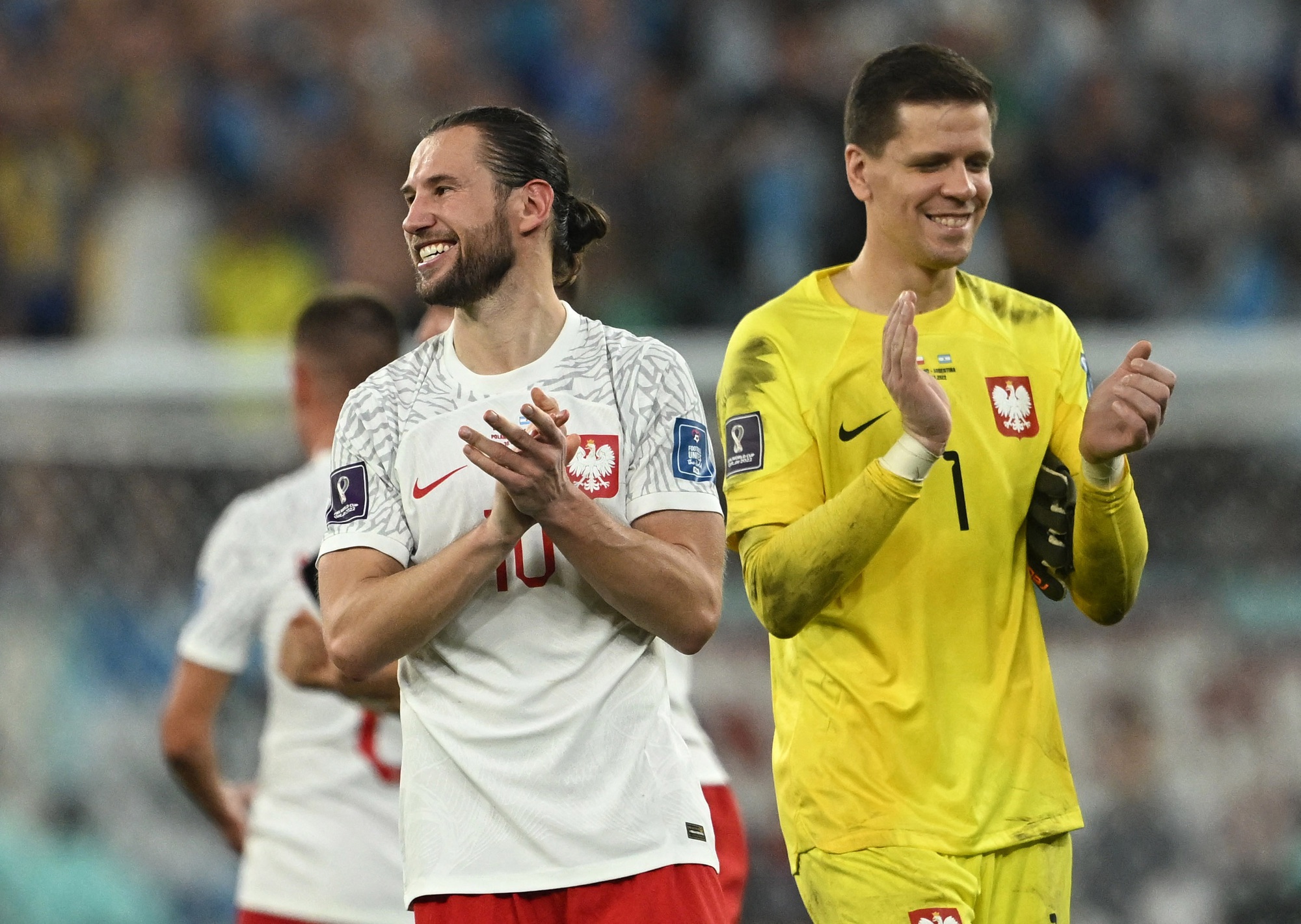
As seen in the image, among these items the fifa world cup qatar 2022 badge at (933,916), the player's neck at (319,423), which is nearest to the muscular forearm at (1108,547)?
the fifa world cup qatar 2022 badge at (933,916)

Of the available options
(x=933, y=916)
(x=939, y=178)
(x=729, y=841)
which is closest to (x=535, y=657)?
(x=933, y=916)

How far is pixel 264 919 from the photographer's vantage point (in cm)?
480

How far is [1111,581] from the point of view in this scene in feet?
12.0

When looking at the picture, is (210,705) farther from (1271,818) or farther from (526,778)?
(1271,818)

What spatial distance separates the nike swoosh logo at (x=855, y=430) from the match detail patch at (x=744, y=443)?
0.54 ft

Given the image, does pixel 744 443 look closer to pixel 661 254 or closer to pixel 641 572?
pixel 641 572

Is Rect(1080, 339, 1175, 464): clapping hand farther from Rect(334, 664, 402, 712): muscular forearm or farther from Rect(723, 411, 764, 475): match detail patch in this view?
Rect(334, 664, 402, 712): muscular forearm

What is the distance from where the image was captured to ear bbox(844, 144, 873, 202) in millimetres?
3828

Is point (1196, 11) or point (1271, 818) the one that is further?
point (1196, 11)

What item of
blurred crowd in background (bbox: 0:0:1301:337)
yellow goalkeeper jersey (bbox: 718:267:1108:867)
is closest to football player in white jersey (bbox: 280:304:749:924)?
yellow goalkeeper jersey (bbox: 718:267:1108:867)

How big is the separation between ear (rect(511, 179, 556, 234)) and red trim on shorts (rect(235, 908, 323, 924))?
2.19 meters

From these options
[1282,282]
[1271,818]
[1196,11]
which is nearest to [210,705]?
[1271,818]

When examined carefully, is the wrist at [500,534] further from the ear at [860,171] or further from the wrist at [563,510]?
the ear at [860,171]

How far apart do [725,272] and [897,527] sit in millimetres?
4837
